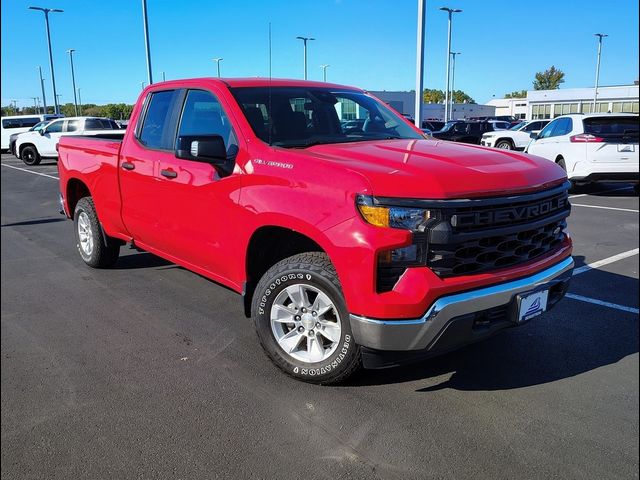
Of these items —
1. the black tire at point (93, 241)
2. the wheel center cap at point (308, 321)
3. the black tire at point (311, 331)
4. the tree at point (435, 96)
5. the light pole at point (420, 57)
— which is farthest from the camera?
the tree at point (435, 96)

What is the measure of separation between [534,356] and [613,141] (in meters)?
9.22

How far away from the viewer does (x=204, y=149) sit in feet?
12.0

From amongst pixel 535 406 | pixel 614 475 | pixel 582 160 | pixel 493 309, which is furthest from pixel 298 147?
pixel 582 160

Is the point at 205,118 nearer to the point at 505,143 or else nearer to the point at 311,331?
the point at 311,331

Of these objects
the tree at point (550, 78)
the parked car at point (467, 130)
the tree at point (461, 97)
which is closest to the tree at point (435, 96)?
the tree at point (461, 97)

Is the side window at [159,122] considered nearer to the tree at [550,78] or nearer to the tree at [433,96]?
the tree at [550,78]

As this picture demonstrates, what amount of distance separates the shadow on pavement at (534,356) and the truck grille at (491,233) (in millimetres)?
815

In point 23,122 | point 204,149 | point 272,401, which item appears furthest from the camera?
point 23,122

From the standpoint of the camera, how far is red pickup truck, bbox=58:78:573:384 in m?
2.93

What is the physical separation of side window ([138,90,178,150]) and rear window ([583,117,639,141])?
9707mm

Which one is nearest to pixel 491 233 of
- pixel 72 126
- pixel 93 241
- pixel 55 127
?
pixel 93 241

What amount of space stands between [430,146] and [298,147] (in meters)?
0.94

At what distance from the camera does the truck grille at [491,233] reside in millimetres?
2928

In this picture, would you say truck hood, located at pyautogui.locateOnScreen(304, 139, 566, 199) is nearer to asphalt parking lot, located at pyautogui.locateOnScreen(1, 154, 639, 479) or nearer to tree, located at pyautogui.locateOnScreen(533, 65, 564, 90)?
asphalt parking lot, located at pyautogui.locateOnScreen(1, 154, 639, 479)
